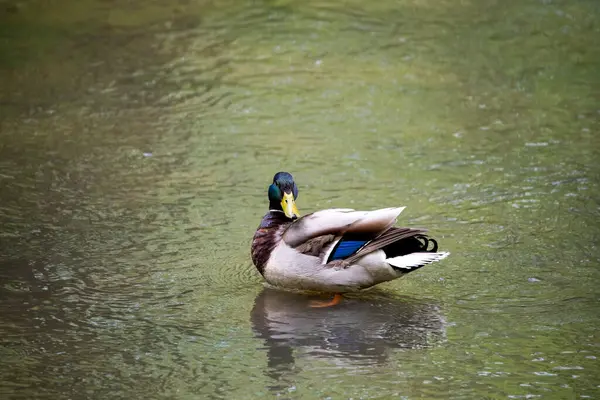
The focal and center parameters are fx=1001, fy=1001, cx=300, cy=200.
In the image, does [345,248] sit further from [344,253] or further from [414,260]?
[414,260]

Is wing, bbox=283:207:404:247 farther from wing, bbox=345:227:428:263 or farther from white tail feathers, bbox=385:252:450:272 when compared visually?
white tail feathers, bbox=385:252:450:272

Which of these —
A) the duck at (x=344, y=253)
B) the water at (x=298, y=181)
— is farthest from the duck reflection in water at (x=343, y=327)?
the duck at (x=344, y=253)

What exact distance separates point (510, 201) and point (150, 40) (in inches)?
189

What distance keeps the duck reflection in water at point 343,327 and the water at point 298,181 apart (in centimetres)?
2

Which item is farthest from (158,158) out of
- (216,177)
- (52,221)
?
(52,221)

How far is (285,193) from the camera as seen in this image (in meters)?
5.89

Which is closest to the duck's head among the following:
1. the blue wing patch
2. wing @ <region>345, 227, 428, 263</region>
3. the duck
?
the duck

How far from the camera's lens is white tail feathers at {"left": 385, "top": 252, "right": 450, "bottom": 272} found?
211 inches

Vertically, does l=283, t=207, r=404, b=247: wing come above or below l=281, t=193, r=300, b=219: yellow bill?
below

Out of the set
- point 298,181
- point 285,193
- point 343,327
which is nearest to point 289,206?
point 285,193

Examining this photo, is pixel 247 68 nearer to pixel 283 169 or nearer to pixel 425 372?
pixel 283 169

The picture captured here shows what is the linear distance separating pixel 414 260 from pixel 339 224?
46 centimetres

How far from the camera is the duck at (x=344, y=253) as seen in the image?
17.9ft

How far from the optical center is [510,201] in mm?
6953
